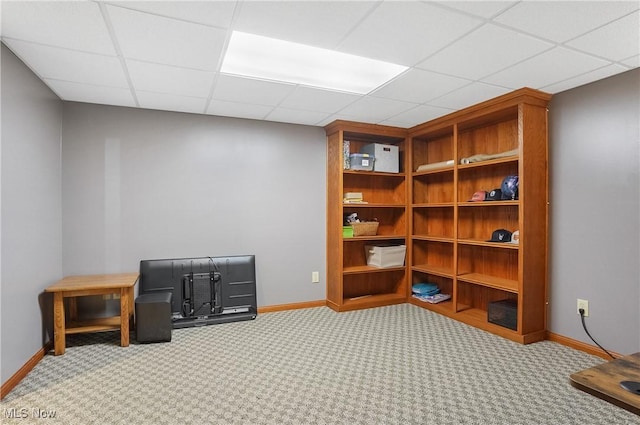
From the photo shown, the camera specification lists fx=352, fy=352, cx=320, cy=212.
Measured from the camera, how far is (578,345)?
297cm

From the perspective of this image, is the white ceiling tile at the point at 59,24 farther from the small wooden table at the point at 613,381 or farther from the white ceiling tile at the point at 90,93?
the small wooden table at the point at 613,381

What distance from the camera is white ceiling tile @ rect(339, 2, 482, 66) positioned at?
1885 millimetres

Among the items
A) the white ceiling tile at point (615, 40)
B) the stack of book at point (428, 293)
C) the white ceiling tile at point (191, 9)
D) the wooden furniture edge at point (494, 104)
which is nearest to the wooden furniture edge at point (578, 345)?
the stack of book at point (428, 293)

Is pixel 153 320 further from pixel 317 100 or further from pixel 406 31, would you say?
pixel 406 31

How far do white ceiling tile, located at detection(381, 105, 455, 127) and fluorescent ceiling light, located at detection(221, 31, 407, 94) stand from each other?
0.82 m

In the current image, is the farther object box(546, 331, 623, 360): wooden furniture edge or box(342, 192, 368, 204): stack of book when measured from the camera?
box(342, 192, 368, 204): stack of book

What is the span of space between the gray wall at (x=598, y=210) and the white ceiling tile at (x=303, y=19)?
227 centimetres

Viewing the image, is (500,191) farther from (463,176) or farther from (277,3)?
(277,3)

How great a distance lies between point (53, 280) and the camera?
3.06 m

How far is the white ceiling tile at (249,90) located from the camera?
288cm

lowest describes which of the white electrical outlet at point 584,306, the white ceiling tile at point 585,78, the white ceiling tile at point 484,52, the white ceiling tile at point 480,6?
the white electrical outlet at point 584,306

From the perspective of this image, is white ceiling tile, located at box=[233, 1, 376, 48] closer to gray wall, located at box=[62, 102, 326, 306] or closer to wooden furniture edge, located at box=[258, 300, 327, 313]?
gray wall, located at box=[62, 102, 326, 306]

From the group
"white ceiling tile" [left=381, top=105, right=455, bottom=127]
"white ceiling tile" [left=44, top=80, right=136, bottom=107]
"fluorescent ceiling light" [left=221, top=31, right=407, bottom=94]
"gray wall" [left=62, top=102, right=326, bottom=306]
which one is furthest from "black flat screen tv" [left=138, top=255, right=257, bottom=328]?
"white ceiling tile" [left=381, top=105, right=455, bottom=127]

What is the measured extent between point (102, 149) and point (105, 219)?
697 millimetres
